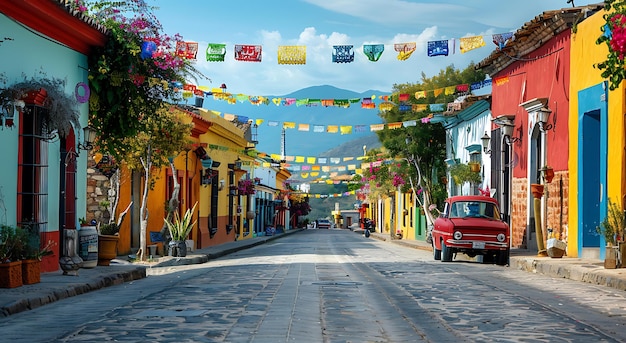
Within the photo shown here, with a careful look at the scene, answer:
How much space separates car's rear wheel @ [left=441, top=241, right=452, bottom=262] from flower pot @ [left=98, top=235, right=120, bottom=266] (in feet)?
31.1

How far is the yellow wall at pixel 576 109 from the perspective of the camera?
855 inches

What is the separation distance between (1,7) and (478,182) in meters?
27.2

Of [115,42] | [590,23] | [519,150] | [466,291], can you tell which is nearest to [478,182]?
[519,150]

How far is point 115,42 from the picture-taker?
2180 centimetres

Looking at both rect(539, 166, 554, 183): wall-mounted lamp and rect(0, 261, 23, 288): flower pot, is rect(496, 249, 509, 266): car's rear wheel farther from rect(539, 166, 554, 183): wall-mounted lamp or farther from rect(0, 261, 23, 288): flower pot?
rect(0, 261, 23, 288): flower pot

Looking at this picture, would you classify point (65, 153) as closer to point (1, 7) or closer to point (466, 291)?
point (1, 7)

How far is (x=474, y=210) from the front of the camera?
87.3 ft

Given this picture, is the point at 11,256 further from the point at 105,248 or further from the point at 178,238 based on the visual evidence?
the point at 178,238

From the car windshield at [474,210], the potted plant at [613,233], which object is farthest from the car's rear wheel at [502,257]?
the potted plant at [613,233]

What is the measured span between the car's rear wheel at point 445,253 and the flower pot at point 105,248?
949cm

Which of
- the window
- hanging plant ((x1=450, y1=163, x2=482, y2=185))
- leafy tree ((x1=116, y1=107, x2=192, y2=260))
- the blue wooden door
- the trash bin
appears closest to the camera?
the window

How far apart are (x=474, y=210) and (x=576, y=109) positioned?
4023 mm

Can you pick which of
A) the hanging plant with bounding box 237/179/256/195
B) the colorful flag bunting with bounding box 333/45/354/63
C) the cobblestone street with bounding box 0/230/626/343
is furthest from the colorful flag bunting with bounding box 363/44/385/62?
the hanging plant with bounding box 237/179/256/195

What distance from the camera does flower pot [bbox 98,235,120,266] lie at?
859 inches
